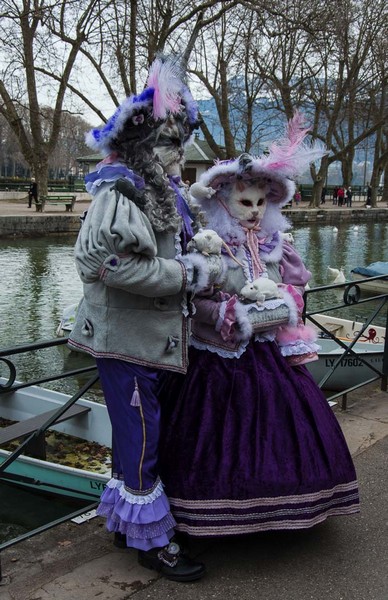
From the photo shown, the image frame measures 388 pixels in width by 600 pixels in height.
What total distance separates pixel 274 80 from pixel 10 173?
67283mm

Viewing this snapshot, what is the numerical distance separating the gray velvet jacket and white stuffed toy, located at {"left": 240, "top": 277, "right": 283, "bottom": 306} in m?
0.35

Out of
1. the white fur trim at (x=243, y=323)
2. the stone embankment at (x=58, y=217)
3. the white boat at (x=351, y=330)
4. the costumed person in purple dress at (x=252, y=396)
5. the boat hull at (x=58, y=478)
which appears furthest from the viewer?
the stone embankment at (x=58, y=217)

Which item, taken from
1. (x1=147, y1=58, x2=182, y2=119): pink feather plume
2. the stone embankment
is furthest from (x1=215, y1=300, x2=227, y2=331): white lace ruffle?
the stone embankment

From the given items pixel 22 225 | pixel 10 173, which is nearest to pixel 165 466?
pixel 22 225

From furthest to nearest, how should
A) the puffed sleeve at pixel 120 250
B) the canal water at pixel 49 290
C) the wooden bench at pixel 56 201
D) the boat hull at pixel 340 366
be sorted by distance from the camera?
the wooden bench at pixel 56 201
the canal water at pixel 49 290
the boat hull at pixel 340 366
the puffed sleeve at pixel 120 250

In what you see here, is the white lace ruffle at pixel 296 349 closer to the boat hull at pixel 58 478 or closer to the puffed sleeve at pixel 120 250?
the puffed sleeve at pixel 120 250

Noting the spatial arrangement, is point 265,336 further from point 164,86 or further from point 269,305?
point 164,86

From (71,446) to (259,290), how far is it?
→ 303 centimetres

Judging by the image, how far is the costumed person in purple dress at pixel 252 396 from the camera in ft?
7.91

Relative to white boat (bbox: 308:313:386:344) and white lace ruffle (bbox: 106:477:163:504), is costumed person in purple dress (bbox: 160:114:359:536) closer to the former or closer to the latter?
white lace ruffle (bbox: 106:477:163:504)

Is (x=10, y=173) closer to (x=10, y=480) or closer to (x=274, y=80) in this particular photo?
(x=274, y=80)

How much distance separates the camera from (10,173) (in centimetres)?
8919

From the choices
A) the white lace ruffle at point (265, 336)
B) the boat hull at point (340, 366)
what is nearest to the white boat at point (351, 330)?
the boat hull at point (340, 366)

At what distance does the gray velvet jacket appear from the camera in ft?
6.77
